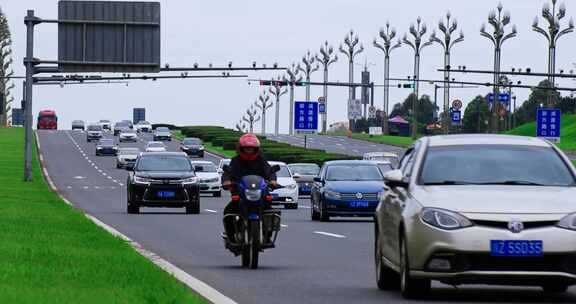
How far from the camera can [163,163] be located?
145 feet

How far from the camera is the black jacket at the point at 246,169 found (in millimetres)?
20484

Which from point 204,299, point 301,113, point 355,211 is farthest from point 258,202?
point 301,113

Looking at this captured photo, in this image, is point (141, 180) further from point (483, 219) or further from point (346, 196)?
point (483, 219)

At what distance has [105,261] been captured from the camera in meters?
18.7

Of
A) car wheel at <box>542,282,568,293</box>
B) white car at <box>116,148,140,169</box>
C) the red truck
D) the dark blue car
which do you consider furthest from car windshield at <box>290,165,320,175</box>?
the red truck

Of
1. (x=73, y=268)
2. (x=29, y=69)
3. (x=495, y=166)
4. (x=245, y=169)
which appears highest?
(x=29, y=69)

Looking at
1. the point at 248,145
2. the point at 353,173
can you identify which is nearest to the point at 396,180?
the point at 248,145

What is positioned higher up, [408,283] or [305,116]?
[305,116]

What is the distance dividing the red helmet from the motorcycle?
0.98 feet

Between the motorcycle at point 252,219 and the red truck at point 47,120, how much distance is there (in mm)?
164785

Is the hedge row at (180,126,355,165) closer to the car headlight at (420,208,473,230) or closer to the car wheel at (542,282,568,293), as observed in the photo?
the car wheel at (542,282,568,293)

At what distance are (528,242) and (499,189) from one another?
89cm

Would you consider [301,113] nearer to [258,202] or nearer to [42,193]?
[42,193]

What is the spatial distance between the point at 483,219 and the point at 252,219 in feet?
22.0
